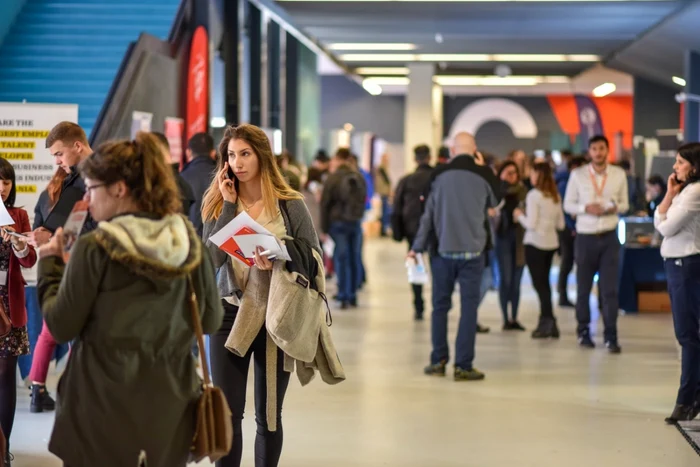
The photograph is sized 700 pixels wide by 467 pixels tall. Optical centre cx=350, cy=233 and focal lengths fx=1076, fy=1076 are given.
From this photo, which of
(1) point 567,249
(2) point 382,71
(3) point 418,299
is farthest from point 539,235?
(2) point 382,71

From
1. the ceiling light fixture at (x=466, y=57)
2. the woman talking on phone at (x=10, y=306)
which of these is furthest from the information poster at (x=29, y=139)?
the ceiling light fixture at (x=466, y=57)

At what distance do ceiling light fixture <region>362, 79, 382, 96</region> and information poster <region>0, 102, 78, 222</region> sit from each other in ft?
74.8

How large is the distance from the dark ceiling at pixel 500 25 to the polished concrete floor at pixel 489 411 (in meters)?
7.22

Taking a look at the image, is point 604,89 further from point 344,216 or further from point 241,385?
point 241,385

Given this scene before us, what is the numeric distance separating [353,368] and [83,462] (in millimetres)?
4896

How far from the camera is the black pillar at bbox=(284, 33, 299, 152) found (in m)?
20.5

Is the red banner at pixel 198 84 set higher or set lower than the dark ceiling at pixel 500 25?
lower

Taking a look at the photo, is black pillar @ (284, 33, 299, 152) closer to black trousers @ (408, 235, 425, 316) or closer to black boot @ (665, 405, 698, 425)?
black trousers @ (408, 235, 425, 316)

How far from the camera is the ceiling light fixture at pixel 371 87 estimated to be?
30.0 meters

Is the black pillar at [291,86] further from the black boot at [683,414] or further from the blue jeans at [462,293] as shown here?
the black boot at [683,414]

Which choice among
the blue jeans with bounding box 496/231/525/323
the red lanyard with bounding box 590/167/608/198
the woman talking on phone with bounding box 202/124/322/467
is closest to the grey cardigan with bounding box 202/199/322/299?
the woman talking on phone with bounding box 202/124/322/467

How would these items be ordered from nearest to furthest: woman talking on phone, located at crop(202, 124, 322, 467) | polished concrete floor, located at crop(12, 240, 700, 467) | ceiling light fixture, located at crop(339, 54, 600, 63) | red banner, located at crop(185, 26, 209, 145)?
woman talking on phone, located at crop(202, 124, 322, 467)
polished concrete floor, located at crop(12, 240, 700, 467)
red banner, located at crop(185, 26, 209, 145)
ceiling light fixture, located at crop(339, 54, 600, 63)

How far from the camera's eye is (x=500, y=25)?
17688 millimetres

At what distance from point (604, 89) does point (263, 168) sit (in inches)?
1135
